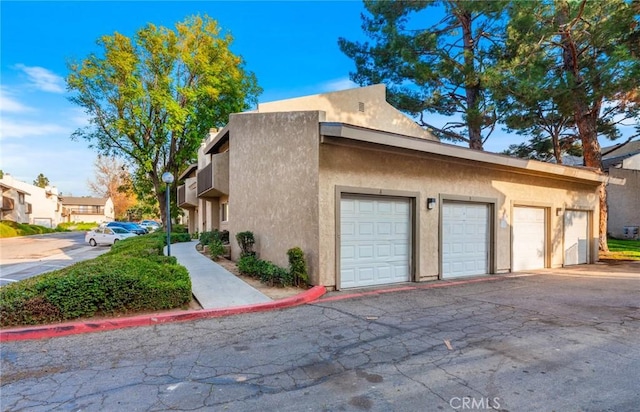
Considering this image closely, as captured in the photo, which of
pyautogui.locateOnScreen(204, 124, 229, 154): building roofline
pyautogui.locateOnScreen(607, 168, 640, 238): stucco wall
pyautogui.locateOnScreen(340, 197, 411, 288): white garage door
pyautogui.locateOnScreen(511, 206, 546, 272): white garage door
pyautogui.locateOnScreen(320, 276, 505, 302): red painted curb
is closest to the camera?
pyautogui.locateOnScreen(320, 276, 505, 302): red painted curb

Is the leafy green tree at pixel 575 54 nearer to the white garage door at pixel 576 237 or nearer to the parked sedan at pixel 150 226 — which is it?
the white garage door at pixel 576 237

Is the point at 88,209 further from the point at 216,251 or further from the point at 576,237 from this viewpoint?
the point at 576,237

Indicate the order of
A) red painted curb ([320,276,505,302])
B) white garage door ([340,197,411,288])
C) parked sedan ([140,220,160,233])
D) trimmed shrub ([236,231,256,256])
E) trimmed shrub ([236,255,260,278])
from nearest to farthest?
red painted curb ([320,276,505,302])
white garage door ([340,197,411,288])
trimmed shrub ([236,255,260,278])
trimmed shrub ([236,231,256,256])
parked sedan ([140,220,160,233])

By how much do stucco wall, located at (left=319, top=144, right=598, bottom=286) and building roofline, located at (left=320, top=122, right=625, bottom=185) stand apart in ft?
1.17

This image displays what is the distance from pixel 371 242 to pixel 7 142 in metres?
16.0

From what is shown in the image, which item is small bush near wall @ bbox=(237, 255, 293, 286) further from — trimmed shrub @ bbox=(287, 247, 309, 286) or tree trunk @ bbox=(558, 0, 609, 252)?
tree trunk @ bbox=(558, 0, 609, 252)

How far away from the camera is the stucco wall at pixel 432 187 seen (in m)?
7.65

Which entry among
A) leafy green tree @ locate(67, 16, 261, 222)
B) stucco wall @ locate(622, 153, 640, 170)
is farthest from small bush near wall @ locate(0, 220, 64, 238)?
stucco wall @ locate(622, 153, 640, 170)

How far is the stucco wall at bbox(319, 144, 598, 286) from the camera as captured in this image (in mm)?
7652

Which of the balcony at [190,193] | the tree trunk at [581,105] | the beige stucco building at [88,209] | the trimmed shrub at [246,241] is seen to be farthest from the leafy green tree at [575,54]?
the beige stucco building at [88,209]

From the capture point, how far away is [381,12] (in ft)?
53.3

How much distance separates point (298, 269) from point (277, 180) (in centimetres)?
243

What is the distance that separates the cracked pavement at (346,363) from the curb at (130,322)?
178mm

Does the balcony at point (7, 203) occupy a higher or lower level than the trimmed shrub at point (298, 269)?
higher
